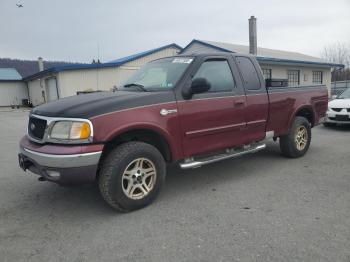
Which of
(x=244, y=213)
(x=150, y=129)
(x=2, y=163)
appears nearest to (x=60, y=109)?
(x=150, y=129)

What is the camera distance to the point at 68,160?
3.41 metres

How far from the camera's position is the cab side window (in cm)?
473

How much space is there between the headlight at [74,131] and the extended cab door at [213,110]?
1.28 metres

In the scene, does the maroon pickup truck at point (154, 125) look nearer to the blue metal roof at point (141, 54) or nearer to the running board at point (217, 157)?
the running board at point (217, 157)

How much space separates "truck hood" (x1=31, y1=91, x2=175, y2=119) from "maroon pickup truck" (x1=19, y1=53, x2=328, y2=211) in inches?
0.5

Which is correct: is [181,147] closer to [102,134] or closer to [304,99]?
[102,134]

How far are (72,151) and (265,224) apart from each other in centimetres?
221

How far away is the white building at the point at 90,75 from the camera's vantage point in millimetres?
22703

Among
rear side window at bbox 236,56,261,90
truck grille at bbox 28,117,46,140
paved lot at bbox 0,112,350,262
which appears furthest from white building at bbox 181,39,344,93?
truck grille at bbox 28,117,46,140

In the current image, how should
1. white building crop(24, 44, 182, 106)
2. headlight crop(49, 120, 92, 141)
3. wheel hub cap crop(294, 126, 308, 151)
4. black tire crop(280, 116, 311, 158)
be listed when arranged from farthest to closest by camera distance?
white building crop(24, 44, 182, 106), wheel hub cap crop(294, 126, 308, 151), black tire crop(280, 116, 311, 158), headlight crop(49, 120, 92, 141)

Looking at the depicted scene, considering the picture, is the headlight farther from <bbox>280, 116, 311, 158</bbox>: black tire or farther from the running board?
<bbox>280, 116, 311, 158</bbox>: black tire

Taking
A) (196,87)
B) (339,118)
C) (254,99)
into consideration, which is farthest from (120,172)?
(339,118)

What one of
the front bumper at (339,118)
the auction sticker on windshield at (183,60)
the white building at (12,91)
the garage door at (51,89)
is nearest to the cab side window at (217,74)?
the auction sticker on windshield at (183,60)

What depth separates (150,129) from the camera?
3.98 m
